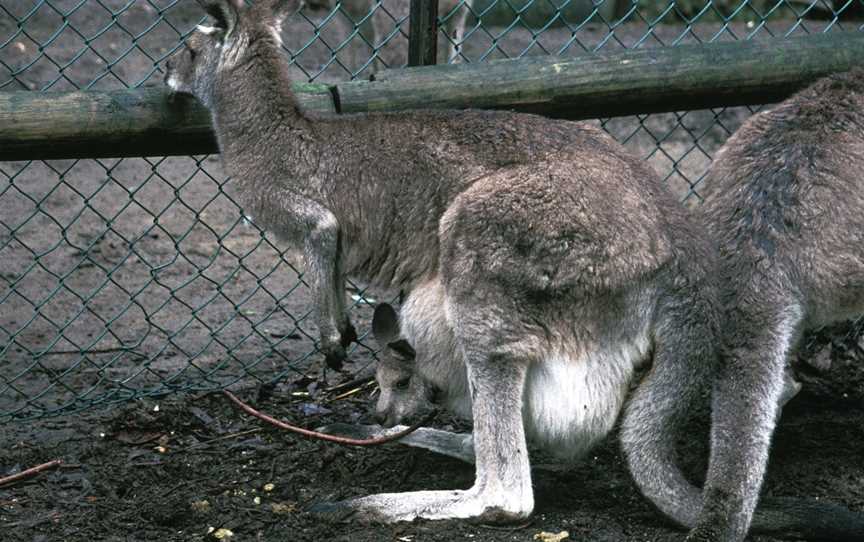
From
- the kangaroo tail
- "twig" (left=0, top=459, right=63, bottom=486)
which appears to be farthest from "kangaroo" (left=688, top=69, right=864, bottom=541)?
"twig" (left=0, top=459, right=63, bottom=486)

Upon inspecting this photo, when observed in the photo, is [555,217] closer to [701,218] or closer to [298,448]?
[701,218]

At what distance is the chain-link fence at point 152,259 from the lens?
5.02 m

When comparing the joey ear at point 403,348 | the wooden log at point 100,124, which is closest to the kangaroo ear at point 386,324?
the joey ear at point 403,348

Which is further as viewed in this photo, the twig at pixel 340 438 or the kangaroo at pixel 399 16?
the kangaroo at pixel 399 16

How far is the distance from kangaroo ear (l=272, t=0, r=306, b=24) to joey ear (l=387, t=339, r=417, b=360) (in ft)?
3.92

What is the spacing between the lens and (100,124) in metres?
4.18

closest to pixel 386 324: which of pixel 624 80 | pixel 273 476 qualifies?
pixel 273 476

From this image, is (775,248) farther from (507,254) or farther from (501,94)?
(501,94)

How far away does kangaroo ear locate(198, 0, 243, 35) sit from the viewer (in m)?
4.00

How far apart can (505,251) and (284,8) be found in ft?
4.10

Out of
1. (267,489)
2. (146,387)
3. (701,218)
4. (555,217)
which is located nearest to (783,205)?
(701,218)

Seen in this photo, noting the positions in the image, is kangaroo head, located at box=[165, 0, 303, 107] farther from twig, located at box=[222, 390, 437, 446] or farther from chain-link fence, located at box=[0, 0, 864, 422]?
twig, located at box=[222, 390, 437, 446]

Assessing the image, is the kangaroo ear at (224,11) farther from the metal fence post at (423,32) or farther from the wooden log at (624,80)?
the metal fence post at (423,32)

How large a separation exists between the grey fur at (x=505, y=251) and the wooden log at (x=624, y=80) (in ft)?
1.39
